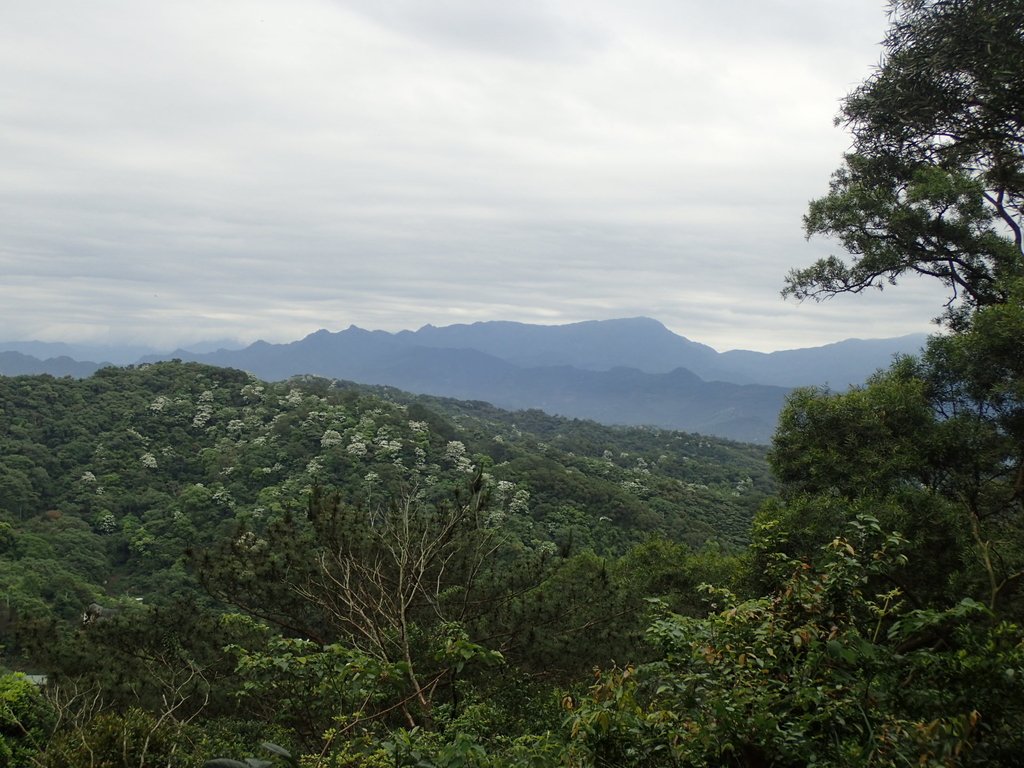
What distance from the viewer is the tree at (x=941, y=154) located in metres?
7.43

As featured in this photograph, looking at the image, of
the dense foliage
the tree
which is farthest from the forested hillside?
the tree

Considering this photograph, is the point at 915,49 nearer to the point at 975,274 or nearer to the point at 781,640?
the point at 975,274

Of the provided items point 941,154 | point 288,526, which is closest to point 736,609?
point 288,526

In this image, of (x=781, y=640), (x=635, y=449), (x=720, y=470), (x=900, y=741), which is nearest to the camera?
(x=900, y=741)

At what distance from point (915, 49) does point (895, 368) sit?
4.20m

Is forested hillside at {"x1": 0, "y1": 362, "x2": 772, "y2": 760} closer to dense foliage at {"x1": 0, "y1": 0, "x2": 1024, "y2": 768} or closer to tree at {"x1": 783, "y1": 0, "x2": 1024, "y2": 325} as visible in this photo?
dense foliage at {"x1": 0, "y1": 0, "x2": 1024, "y2": 768}

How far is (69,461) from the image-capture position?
127ft

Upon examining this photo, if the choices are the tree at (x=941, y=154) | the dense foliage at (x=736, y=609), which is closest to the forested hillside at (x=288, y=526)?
the dense foliage at (x=736, y=609)

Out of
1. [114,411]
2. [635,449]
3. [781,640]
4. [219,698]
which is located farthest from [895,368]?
[635,449]

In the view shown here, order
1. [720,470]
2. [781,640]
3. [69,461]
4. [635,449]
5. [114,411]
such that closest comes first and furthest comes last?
[781,640], [69,461], [114,411], [720,470], [635,449]

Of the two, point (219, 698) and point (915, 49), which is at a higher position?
point (915, 49)

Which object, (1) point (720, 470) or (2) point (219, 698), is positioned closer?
(2) point (219, 698)

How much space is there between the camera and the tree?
293 inches

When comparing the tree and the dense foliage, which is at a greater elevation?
the tree
